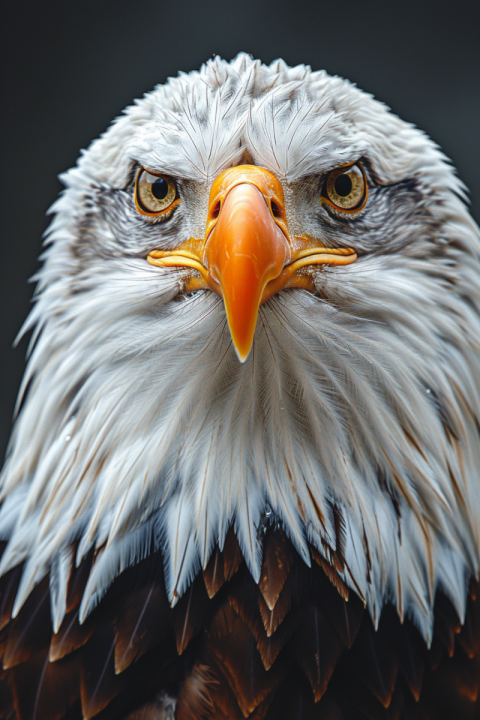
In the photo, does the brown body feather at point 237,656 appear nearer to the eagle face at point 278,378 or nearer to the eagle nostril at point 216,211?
the eagle face at point 278,378

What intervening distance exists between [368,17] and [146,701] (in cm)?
160

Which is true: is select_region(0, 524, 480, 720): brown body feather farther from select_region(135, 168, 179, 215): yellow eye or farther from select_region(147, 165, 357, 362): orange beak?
select_region(135, 168, 179, 215): yellow eye

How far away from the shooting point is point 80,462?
2.73 ft

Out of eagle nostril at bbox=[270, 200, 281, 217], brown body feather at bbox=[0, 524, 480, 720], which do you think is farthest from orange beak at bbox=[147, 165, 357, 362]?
brown body feather at bbox=[0, 524, 480, 720]

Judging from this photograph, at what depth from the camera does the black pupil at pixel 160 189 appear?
841 millimetres

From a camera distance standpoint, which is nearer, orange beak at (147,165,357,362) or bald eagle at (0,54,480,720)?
orange beak at (147,165,357,362)

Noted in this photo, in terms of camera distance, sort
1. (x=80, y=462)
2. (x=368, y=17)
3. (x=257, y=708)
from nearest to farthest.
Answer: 1. (x=257, y=708)
2. (x=80, y=462)
3. (x=368, y=17)

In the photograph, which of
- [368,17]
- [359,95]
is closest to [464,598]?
[359,95]

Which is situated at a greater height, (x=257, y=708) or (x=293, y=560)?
(x=293, y=560)

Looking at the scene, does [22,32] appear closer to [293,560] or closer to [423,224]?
[423,224]

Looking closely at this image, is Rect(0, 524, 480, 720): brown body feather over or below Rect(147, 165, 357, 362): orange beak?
below

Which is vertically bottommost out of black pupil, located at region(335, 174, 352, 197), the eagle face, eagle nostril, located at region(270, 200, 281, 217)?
the eagle face

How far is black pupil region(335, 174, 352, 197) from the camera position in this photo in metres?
0.83

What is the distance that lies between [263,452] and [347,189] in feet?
1.31
